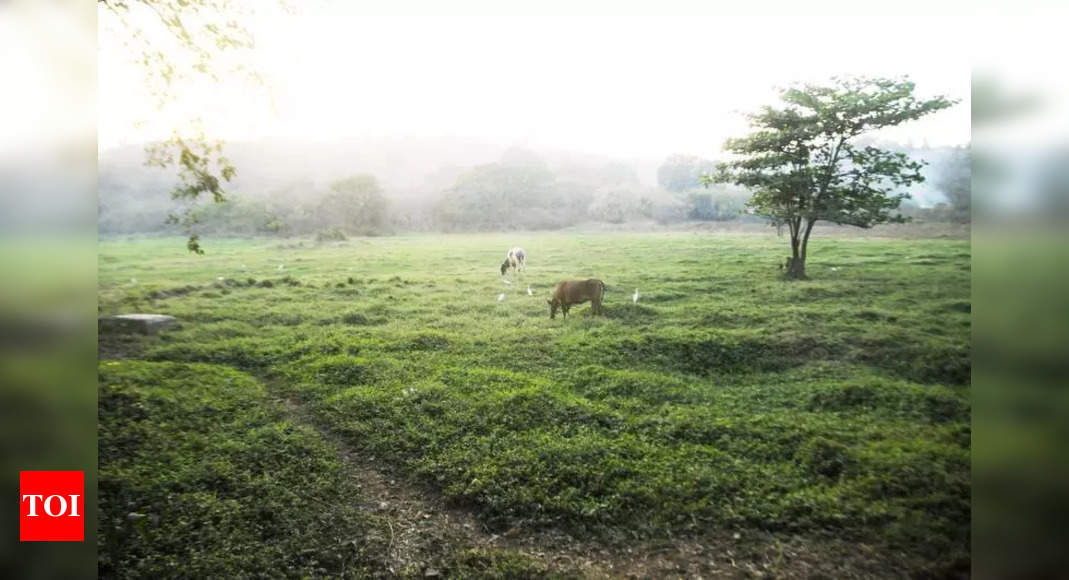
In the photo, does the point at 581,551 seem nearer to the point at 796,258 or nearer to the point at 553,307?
the point at 553,307

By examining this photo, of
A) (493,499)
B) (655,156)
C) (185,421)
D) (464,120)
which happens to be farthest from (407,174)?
(493,499)

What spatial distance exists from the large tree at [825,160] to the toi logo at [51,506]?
485 cm

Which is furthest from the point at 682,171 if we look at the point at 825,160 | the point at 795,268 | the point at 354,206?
the point at 354,206

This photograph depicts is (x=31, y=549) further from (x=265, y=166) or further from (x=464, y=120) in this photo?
(x=464, y=120)

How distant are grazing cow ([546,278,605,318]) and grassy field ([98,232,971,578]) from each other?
109 mm

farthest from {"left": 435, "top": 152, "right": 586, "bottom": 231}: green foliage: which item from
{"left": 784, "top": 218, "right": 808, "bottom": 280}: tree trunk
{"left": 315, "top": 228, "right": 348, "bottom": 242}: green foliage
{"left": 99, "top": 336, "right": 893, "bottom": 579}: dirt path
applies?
{"left": 99, "top": 336, "right": 893, "bottom": 579}: dirt path

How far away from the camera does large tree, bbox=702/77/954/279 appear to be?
4.28 metres

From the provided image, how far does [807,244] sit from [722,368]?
1.25 m

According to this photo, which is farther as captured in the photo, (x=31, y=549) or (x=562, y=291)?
(x=562, y=291)

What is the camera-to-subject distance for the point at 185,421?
4.05m

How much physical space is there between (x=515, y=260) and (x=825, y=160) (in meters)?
2.71

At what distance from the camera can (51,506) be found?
3180mm

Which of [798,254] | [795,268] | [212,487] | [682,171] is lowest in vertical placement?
[212,487]

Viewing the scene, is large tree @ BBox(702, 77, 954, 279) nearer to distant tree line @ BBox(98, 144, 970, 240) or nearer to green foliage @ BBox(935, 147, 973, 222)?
green foliage @ BBox(935, 147, 973, 222)
